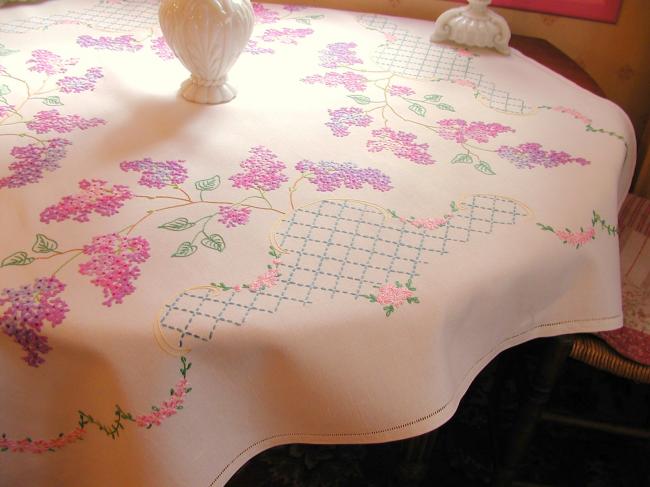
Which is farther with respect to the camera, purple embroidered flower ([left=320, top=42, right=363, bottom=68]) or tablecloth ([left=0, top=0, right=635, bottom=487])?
purple embroidered flower ([left=320, top=42, right=363, bottom=68])

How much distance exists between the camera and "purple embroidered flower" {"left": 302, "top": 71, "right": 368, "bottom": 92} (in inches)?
49.3

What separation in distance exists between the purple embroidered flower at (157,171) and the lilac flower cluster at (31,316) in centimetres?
25

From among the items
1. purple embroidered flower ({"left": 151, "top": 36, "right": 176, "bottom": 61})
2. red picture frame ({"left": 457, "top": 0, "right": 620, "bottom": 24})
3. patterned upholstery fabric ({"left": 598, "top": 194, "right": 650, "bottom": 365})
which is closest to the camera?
patterned upholstery fabric ({"left": 598, "top": 194, "right": 650, "bottom": 365})

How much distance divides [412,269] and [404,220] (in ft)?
0.36

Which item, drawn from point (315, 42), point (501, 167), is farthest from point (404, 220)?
point (315, 42)

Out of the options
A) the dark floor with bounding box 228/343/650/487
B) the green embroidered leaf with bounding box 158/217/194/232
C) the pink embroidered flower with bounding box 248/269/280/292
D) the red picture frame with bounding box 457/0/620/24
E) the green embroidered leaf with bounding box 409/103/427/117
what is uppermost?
the red picture frame with bounding box 457/0/620/24

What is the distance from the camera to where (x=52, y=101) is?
111 cm

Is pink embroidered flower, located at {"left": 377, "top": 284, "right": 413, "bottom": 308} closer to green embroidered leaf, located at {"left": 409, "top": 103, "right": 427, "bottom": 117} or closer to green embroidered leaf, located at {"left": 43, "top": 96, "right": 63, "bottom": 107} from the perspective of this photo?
green embroidered leaf, located at {"left": 409, "top": 103, "right": 427, "bottom": 117}

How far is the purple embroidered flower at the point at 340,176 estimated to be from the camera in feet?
3.14

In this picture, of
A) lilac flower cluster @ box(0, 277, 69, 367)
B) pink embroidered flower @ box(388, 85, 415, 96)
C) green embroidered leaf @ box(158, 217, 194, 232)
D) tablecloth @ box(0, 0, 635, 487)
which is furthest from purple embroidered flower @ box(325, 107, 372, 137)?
lilac flower cluster @ box(0, 277, 69, 367)

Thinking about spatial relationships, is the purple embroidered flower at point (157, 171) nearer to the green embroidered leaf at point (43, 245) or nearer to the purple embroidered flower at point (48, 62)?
the green embroidered leaf at point (43, 245)

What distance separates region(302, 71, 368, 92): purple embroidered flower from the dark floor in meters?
0.77

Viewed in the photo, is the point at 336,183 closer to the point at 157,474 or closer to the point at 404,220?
the point at 404,220

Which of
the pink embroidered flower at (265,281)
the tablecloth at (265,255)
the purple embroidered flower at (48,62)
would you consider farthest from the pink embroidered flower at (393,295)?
the purple embroidered flower at (48,62)
